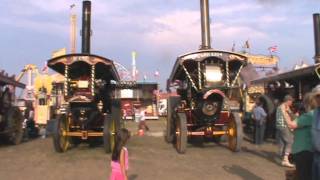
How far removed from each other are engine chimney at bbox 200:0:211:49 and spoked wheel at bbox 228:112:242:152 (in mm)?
4720

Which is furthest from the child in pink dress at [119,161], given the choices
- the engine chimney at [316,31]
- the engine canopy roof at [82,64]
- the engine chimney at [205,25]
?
the engine chimney at [316,31]

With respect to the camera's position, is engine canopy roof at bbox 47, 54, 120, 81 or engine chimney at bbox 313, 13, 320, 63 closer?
engine canopy roof at bbox 47, 54, 120, 81

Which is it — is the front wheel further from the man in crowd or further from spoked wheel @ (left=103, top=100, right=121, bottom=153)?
the man in crowd

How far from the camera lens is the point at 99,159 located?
47.3ft

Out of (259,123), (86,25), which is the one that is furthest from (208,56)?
(86,25)

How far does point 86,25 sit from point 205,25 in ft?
14.5

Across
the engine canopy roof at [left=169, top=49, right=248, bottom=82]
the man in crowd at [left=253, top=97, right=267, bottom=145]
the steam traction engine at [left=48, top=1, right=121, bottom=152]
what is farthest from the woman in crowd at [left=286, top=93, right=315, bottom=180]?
the man in crowd at [left=253, top=97, right=267, bottom=145]

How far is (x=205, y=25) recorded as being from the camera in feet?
68.9

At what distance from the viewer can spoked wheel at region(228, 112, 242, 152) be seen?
1595 centimetres

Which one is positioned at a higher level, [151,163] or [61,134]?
[61,134]

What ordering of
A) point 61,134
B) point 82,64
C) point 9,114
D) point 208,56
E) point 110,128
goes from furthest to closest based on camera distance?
point 9,114, point 82,64, point 208,56, point 61,134, point 110,128

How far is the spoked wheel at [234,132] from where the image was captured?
15.9m

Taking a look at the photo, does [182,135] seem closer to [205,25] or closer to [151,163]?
[151,163]

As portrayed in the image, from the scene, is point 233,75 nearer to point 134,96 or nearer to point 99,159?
point 99,159
